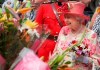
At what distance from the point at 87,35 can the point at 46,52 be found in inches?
36.1

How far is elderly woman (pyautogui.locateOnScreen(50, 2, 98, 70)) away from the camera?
14.3 ft

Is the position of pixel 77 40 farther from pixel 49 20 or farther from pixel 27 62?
pixel 27 62

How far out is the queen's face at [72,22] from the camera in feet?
14.6

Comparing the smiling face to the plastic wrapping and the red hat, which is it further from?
the plastic wrapping

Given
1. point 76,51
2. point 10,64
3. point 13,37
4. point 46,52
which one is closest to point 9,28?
point 13,37

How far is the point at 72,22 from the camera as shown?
4438 mm

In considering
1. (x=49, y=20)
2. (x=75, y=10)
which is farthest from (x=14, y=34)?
(x=49, y=20)

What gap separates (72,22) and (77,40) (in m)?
0.22

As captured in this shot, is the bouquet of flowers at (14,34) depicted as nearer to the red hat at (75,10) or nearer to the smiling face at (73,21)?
the smiling face at (73,21)

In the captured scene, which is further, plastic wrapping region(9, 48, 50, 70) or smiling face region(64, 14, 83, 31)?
smiling face region(64, 14, 83, 31)

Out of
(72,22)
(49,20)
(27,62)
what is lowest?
(49,20)

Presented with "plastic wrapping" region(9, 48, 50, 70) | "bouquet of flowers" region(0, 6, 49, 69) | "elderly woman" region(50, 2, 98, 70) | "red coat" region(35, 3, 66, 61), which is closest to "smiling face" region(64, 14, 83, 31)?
"elderly woman" region(50, 2, 98, 70)

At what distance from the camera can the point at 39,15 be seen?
17.8ft

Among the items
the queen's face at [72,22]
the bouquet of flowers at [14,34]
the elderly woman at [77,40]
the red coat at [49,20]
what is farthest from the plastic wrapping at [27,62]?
the red coat at [49,20]
